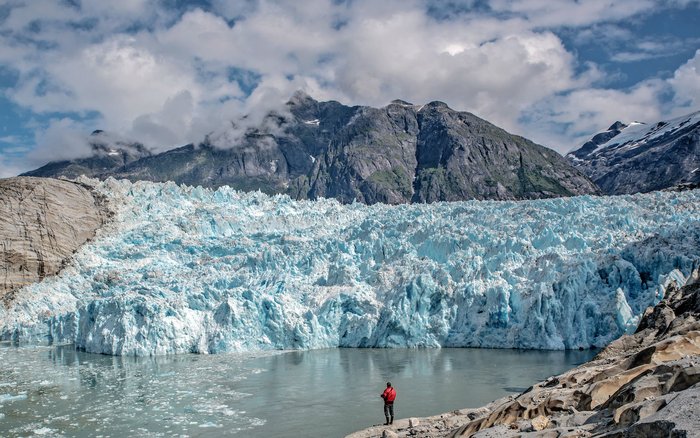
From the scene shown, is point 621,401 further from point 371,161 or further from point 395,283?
point 371,161

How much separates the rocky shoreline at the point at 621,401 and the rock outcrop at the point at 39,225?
4074 cm

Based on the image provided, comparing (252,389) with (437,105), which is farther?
(437,105)

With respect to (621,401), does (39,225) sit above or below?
above

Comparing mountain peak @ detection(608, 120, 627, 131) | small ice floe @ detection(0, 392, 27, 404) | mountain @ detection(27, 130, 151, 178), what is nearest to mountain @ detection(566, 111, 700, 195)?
mountain peak @ detection(608, 120, 627, 131)

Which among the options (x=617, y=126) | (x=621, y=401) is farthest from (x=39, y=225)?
(x=617, y=126)

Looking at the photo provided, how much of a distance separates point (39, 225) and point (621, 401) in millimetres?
48079

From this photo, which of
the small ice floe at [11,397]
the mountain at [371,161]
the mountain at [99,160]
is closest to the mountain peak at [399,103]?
the mountain at [371,161]

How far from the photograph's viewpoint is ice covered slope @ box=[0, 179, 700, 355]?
2514cm

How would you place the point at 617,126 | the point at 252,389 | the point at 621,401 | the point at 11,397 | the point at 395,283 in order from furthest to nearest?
the point at 617,126 → the point at 395,283 → the point at 252,389 → the point at 11,397 → the point at 621,401

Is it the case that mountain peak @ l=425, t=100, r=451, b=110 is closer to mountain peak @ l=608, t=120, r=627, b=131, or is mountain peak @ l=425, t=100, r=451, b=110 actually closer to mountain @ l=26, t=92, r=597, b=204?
mountain @ l=26, t=92, r=597, b=204

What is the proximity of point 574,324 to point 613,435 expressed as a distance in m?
21.0

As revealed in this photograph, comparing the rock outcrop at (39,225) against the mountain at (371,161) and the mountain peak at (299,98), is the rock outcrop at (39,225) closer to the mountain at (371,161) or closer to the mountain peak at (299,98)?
the mountain at (371,161)

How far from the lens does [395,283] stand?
1132 inches

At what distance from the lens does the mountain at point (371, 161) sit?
11988 cm
